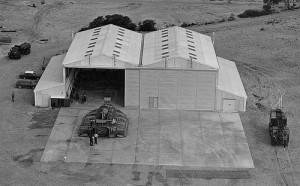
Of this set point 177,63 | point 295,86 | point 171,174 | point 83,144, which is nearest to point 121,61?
point 177,63

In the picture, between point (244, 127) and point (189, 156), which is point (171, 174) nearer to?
point (189, 156)

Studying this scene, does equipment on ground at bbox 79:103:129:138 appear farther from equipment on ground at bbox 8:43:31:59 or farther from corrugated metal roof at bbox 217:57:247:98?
equipment on ground at bbox 8:43:31:59

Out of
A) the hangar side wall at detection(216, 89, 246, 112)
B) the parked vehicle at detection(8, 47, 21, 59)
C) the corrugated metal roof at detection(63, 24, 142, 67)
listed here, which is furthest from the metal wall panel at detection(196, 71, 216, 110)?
the parked vehicle at detection(8, 47, 21, 59)

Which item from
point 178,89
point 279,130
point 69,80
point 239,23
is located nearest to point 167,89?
point 178,89

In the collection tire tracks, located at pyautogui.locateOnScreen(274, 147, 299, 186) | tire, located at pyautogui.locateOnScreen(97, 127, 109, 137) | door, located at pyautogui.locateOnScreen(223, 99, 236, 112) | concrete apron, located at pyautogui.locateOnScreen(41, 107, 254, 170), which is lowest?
tire tracks, located at pyautogui.locateOnScreen(274, 147, 299, 186)

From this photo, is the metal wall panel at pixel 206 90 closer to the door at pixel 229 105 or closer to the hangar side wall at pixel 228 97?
the hangar side wall at pixel 228 97

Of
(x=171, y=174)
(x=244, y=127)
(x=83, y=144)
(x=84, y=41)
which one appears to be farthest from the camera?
(x=84, y=41)

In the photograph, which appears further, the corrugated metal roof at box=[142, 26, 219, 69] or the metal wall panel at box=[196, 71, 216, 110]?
the corrugated metal roof at box=[142, 26, 219, 69]
